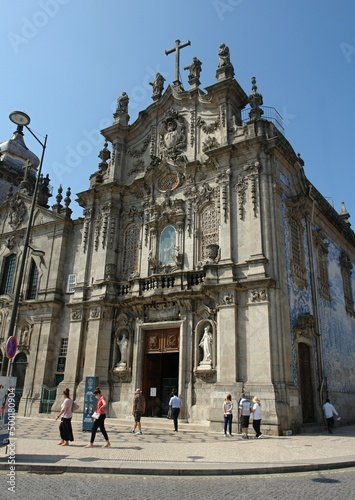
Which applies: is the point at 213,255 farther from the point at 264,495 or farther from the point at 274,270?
the point at 264,495

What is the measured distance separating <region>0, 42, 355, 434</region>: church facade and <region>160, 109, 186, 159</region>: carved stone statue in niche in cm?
8

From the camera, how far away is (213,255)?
19.4 m

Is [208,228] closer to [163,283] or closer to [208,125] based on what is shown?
[163,283]

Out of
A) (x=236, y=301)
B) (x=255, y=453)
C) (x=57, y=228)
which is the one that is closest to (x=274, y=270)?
(x=236, y=301)

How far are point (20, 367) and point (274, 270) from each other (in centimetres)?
1678

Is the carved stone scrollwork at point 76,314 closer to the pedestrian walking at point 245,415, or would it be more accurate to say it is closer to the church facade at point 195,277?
the church facade at point 195,277

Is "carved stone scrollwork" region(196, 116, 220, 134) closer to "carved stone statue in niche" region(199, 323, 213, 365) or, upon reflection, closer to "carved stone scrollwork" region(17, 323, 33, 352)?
Answer: "carved stone statue in niche" region(199, 323, 213, 365)

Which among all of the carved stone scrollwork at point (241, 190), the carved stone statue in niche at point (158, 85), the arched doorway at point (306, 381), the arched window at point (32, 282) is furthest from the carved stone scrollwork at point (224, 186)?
the arched window at point (32, 282)

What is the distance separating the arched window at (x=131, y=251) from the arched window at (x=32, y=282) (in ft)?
24.6

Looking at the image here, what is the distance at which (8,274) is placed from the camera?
1150 inches

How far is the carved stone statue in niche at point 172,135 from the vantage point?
77.2 ft

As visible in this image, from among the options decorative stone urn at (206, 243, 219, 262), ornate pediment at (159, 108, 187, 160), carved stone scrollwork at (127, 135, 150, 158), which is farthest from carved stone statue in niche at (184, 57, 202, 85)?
decorative stone urn at (206, 243, 219, 262)

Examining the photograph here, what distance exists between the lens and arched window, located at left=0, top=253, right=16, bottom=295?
28703mm

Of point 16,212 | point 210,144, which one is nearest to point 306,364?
point 210,144
